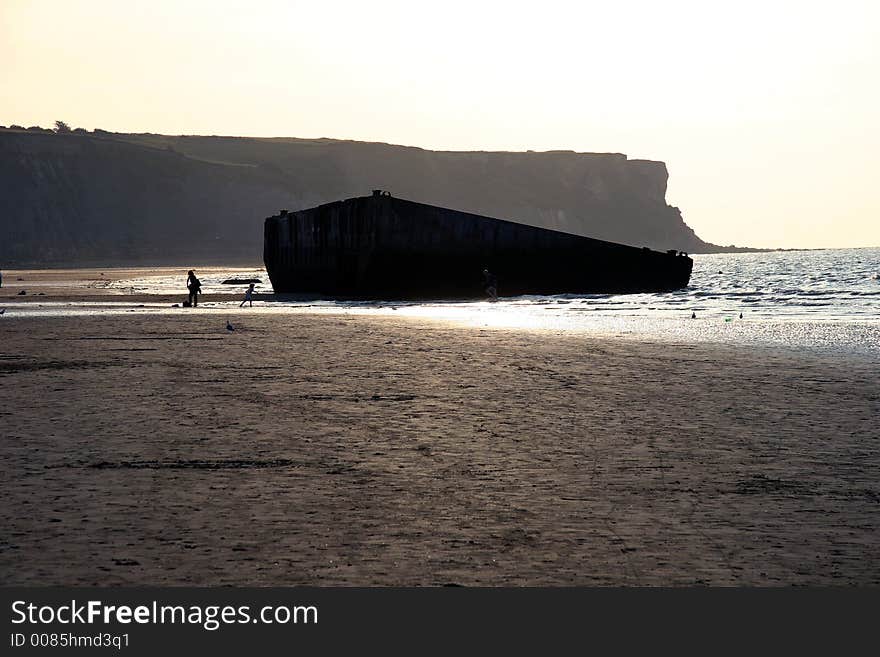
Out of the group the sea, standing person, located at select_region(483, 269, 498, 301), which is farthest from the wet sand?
standing person, located at select_region(483, 269, 498, 301)

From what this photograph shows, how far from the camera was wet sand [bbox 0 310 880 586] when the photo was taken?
6.09 m

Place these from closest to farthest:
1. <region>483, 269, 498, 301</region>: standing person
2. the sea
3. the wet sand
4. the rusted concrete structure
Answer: the wet sand < the sea < <region>483, 269, 498, 301</region>: standing person < the rusted concrete structure

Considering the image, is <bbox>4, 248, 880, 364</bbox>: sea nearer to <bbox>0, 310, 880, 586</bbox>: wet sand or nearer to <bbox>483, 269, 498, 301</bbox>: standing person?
<bbox>483, 269, 498, 301</bbox>: standing person

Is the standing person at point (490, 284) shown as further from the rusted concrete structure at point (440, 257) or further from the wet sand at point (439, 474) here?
the wet sand at point (439, 474)

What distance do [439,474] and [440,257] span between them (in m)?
43.4

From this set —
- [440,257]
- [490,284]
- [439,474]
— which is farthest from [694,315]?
[439,474]

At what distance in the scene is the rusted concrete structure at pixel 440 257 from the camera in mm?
50625

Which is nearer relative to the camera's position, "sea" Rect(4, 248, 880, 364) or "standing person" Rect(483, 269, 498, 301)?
"sea" Rect(4, 248, 880, 364)

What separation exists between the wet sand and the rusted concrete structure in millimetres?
33824

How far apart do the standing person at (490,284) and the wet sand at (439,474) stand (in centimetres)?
3211

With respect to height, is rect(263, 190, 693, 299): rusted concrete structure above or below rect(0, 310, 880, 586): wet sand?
above

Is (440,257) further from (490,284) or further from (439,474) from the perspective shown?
(439,474)

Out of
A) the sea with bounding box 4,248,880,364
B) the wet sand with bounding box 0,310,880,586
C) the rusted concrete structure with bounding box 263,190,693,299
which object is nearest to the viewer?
the wet sand with bounding box 0,310,880,586

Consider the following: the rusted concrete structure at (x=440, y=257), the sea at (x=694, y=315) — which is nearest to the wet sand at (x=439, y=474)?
the sea at (x=694, y=315)
